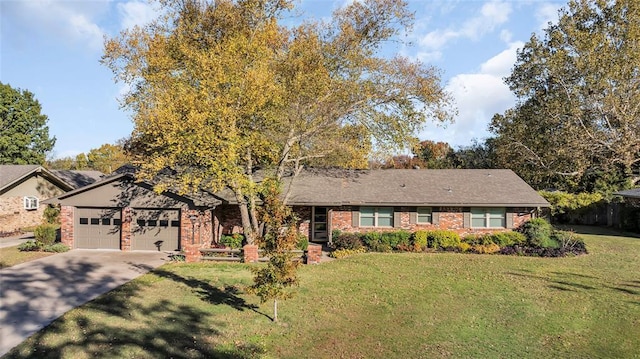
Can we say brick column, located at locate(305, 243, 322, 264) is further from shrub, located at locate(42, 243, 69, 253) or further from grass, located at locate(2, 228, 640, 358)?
shrub, located at locate(42, 243, 69, 253)

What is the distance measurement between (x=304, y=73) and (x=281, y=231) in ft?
38.0

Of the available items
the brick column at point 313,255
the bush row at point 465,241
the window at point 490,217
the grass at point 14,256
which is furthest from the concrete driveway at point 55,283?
the window at point 490,217

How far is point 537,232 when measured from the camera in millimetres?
22609

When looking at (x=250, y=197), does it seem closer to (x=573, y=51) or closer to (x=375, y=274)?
(x=375, y=274)

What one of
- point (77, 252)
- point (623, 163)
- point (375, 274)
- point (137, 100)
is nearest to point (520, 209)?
point (375, 274)

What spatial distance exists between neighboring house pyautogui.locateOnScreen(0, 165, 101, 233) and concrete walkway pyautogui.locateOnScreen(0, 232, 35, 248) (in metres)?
1.66

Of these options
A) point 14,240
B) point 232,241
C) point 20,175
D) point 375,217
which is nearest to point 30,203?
point 20,175

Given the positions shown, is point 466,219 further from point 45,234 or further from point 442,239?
point 45,234

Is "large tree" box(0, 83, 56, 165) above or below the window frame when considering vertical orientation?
above

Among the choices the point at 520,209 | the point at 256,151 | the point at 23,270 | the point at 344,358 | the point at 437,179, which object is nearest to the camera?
the point at 344,358

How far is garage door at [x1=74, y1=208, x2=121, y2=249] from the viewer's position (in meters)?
22.2

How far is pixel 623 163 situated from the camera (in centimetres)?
3456

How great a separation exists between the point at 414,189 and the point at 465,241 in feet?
14.2

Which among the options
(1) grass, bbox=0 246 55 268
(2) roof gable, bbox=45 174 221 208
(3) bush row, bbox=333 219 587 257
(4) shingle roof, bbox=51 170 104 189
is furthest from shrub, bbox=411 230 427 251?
(4) shingle roof, bbox=51 170 104 189
